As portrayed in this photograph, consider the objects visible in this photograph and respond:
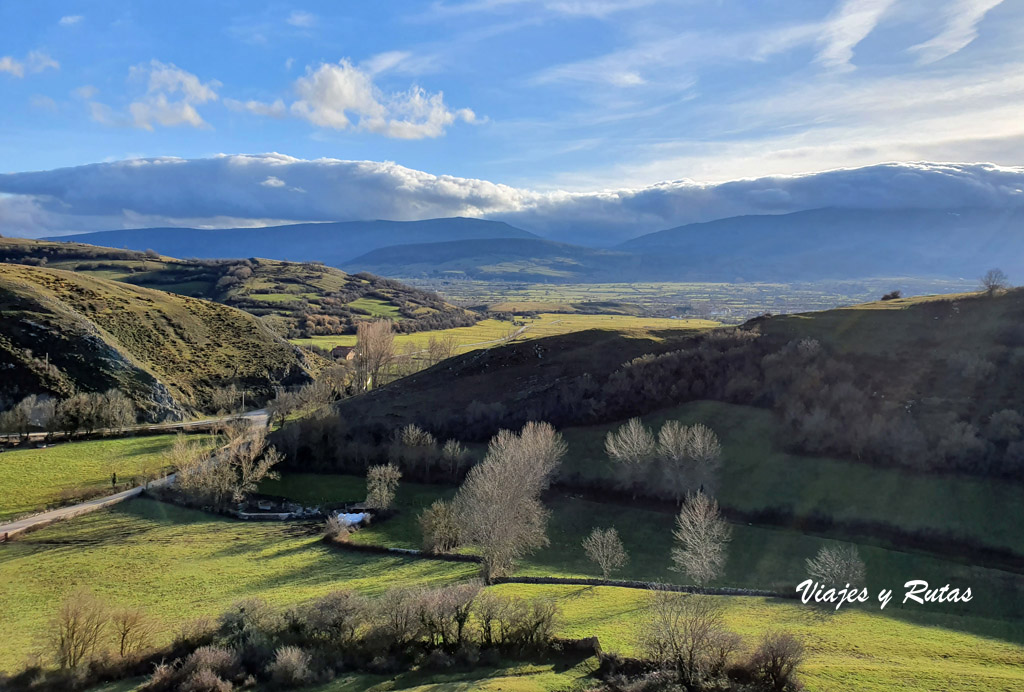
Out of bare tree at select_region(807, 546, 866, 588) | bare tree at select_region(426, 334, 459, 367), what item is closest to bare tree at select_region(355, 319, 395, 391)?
A: bare tree at select_region(426, 334, 459, 367)

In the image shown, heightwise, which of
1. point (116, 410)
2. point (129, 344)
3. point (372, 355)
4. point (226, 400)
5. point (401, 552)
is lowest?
point (401, 552)

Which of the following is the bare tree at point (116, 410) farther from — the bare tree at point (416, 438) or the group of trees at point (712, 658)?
the group of trees at point (712, 658)

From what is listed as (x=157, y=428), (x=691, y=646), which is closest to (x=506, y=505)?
(x=691, y=646)

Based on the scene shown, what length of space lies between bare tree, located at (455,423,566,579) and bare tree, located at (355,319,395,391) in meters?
70.0

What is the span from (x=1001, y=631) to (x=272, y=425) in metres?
96.8

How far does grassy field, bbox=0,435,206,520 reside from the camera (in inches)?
2635

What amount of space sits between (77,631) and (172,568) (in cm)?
1861

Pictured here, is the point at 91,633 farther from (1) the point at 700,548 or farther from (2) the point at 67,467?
(2) the point at 67,467

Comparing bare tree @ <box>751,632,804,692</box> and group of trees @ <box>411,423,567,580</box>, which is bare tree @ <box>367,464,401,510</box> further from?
bare tree @ <box>751,632,804,692</box>

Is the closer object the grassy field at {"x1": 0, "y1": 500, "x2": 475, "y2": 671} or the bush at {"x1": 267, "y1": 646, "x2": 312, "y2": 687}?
the bush at {"x1": 267, "y1": 646, "x2": 312, "y2": 687}

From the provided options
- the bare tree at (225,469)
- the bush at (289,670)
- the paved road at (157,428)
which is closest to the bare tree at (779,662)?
the bush at (289,670)

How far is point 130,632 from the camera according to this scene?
34.9 metres

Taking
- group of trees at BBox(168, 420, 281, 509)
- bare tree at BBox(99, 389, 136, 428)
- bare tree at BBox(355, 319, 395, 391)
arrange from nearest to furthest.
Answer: group of trees at BBox(168, 420, 281, 509), bare tree at BBox(99, 389, 136, 428), bare tree at BBox(355, 319, 395, 391)

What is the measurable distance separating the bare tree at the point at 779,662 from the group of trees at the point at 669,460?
33574 millimetres
